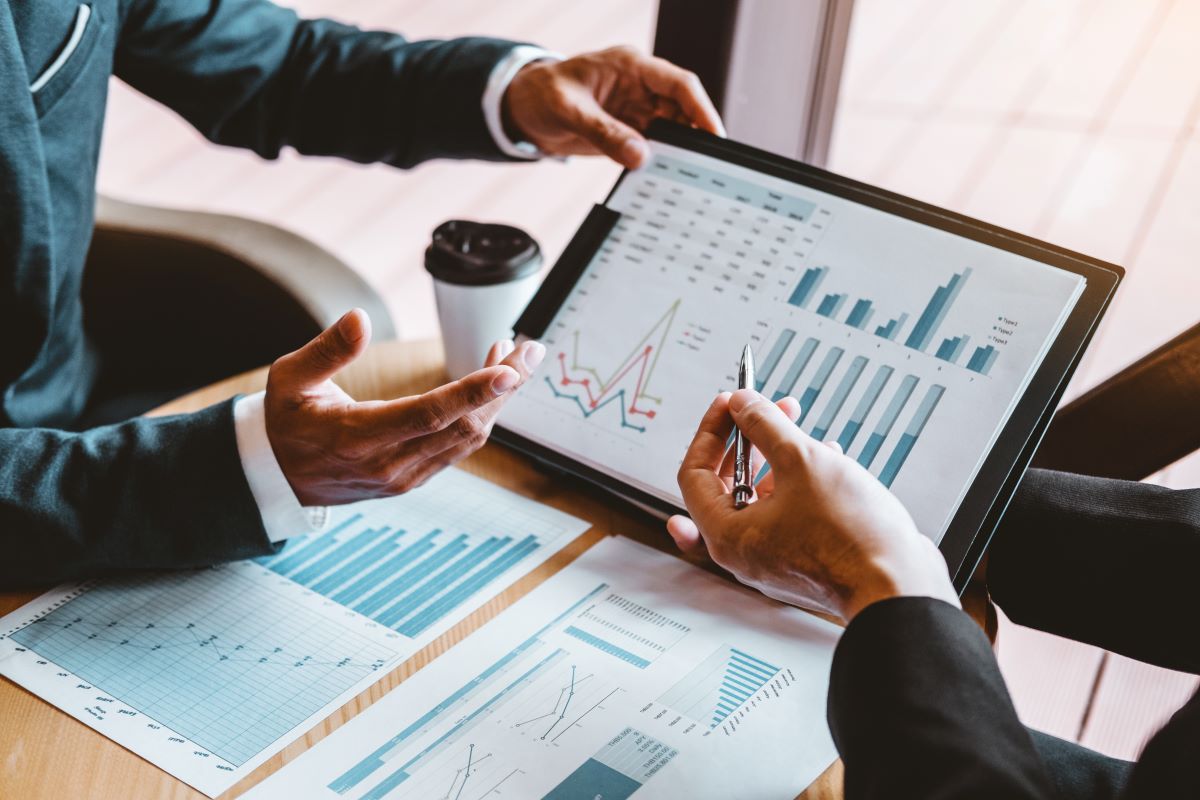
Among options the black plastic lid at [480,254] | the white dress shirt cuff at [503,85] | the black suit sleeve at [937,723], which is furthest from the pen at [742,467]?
the white dress shirt cuff at [503,85]

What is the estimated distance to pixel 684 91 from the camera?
117 centimetres

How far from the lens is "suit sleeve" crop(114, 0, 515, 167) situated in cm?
129

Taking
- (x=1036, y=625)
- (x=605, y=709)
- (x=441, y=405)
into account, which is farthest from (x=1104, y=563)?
(x=441, y=405)

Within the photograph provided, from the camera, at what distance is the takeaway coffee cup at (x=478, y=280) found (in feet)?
3.69

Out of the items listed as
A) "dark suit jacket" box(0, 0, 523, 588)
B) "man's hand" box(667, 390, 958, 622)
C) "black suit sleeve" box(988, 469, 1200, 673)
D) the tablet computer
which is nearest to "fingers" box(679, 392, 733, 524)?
"man's hand" box(667, 390, 958, 622)

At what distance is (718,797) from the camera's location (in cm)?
75

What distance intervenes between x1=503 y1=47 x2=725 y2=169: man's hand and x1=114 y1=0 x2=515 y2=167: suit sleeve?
0.18 feet

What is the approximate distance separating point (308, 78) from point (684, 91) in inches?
19.2

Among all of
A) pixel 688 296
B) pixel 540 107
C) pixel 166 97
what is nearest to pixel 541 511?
pixel 688 296

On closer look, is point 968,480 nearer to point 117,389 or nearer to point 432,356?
point 432,356

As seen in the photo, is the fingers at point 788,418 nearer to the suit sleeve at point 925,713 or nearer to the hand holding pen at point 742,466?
the hand holding pen at point 742,466

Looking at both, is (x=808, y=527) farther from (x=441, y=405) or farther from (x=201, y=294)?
(x=201, y=294)

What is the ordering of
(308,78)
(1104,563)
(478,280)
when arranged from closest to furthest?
1. (1104,563)
2. (478,280)
3. (308,78)

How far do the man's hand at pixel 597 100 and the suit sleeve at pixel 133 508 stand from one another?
50cm
